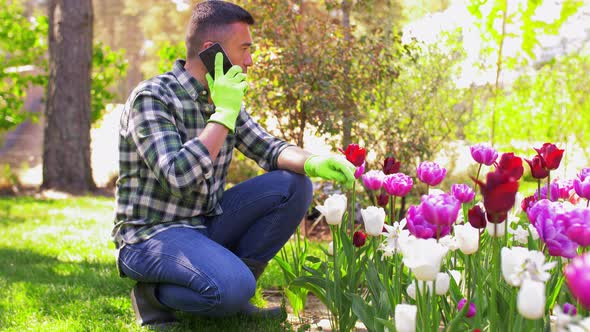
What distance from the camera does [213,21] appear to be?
2.50 m

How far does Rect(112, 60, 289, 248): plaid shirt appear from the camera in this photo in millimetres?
2209

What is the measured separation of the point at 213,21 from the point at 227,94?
346 mm

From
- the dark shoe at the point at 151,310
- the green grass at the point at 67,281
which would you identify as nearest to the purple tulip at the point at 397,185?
the green grass at the point at 67,281

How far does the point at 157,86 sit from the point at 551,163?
1.37m

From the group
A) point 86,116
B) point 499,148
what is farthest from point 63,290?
point 499,148

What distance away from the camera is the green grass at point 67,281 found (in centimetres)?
252

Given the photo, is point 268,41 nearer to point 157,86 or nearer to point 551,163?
point 157,86

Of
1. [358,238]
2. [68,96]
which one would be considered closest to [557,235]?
[358,238]

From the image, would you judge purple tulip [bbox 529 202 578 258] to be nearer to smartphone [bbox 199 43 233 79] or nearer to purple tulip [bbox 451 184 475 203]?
purple tulip [bbox 451 184 475 203]

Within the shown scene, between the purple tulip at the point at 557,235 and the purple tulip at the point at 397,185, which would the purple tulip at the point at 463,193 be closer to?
the purple tulip at the point at 397,185

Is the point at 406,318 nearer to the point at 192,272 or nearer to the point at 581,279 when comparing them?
the point at 581,279

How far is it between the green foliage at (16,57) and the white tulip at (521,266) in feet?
24.8

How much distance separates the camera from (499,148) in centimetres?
735

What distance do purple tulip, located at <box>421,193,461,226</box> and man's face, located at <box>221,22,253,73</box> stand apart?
4.03 ft
